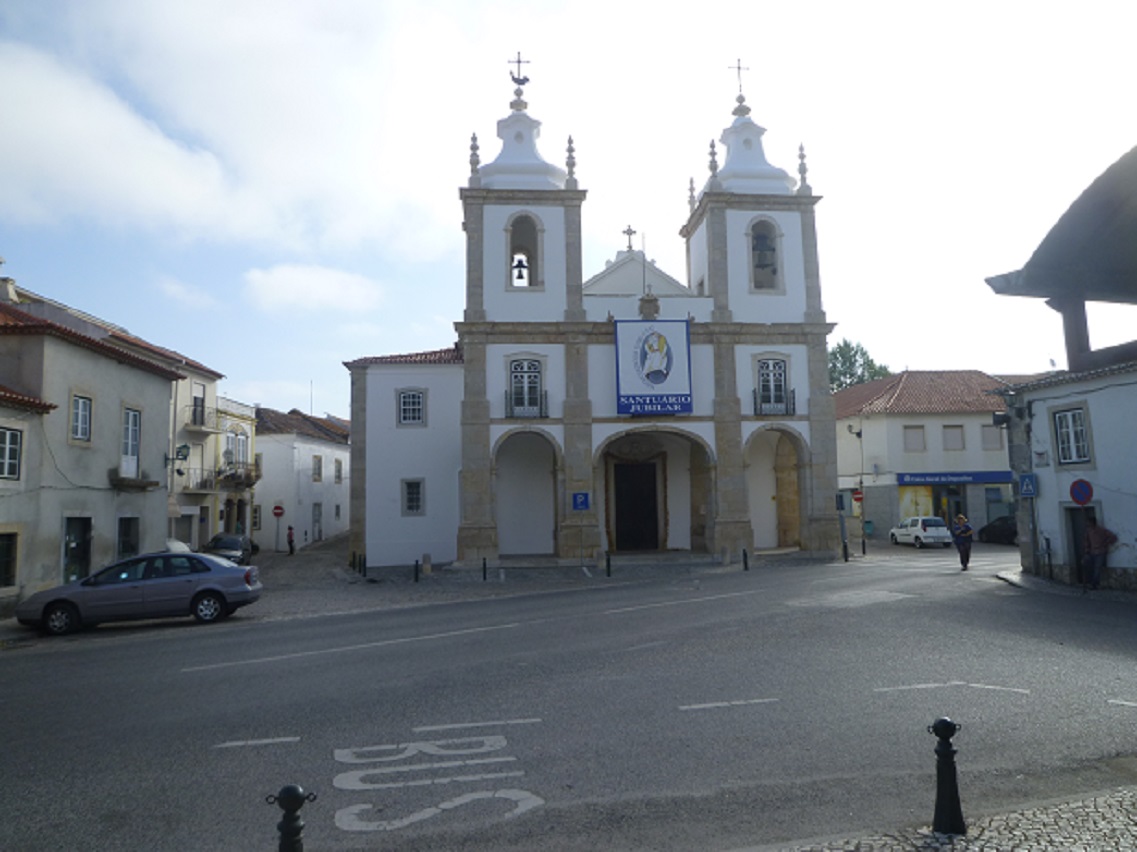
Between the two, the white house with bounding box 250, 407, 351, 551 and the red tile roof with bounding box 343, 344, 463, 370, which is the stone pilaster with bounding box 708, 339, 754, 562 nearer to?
the red tile roof with bounding box 343, 344, 463, 370

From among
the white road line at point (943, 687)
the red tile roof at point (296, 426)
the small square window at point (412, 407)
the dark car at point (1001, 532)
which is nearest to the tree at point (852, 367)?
the dark car at point (1001, 532)

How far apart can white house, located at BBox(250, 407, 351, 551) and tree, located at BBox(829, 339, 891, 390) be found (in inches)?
1587

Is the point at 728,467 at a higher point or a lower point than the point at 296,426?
lower

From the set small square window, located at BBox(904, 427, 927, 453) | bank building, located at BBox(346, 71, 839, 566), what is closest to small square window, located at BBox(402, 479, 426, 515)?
bank building, located at BBox(346, 71, 839, 566)

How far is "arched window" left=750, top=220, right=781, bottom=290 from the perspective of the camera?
31.5 m

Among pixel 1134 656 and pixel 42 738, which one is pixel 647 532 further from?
pixel 42 738

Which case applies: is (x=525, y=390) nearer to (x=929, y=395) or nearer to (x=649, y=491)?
(x=649, y=491)

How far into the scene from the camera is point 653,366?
1144 inches

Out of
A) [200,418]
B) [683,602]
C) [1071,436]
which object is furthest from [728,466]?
[200,418]

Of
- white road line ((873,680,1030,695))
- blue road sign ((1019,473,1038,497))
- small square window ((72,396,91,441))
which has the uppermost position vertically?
small square window ((72,396,91,441))

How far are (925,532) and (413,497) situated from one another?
68.8ft

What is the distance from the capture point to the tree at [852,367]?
69250 mm

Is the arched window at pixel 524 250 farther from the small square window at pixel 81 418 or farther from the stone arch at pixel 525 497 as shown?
the small square window at pixel 81 418

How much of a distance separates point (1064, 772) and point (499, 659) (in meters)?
6.53
